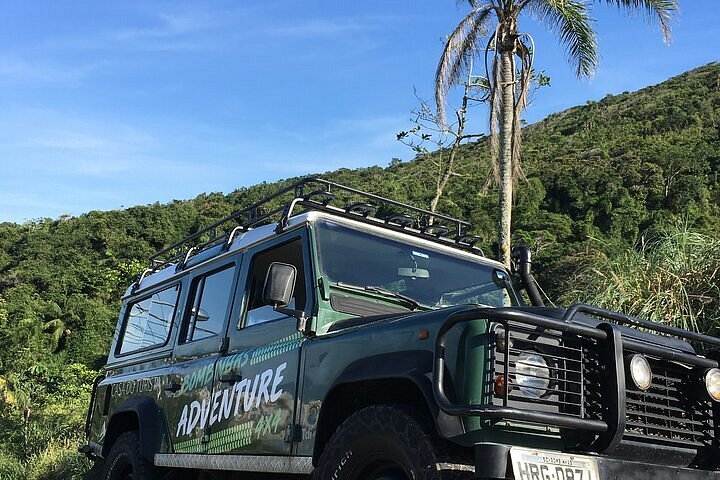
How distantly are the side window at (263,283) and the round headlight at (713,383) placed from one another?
7.40ft

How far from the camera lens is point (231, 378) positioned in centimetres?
481

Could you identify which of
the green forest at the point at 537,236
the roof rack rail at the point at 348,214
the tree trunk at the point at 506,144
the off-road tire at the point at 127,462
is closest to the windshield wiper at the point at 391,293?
the roof rack rail at the point at 348,214

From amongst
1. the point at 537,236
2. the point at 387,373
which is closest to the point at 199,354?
the point at 387,373

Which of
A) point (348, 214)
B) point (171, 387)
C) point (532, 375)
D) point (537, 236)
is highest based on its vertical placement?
point (537, 236)

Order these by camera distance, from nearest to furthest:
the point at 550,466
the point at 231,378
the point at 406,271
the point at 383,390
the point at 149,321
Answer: the point at 550,466
the point at 383,390
the point at 231,378
the point at 406,271
the point at 149,321

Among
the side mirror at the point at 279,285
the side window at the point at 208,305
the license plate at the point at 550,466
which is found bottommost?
the license plate at the point at 550,466

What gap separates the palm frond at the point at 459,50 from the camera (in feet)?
44.3

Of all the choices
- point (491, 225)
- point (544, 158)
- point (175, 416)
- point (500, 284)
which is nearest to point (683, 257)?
point (500, 284)

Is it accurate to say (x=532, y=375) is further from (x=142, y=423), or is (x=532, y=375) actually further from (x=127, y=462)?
(x=127, y=462)

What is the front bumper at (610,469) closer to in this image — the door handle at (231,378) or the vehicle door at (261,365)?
the vehicle door at (261,365)

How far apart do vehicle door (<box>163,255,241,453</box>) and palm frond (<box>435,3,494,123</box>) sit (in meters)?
8.87

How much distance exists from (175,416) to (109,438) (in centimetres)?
137

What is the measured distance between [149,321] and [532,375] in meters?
4.61

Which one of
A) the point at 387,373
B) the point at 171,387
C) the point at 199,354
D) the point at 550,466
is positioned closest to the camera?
the point at 550,466
